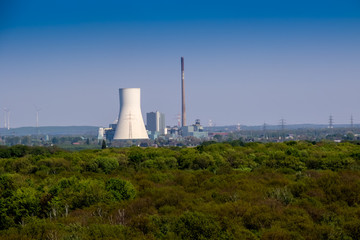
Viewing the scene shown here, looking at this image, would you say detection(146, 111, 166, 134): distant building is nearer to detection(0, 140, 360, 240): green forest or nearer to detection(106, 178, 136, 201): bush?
detection(0, 140, 360, 240): green forest

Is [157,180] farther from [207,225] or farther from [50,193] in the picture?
[207,225]

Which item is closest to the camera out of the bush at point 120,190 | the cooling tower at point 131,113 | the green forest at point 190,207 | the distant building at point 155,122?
the green forest at point 190,207

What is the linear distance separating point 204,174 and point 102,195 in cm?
847

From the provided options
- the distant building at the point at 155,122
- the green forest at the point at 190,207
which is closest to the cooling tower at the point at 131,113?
the green forest at the point at 190,207

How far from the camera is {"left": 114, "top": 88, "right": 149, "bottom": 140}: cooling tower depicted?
235ft

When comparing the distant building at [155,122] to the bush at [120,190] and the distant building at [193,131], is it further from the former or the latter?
the bush at [120,190]

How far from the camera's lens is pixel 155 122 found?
513ft

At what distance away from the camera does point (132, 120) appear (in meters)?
72.9

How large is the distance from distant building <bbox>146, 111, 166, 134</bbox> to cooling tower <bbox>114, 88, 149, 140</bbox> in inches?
3143

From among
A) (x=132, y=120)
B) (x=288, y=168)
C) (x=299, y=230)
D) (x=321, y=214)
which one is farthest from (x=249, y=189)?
(x=132, y=120)

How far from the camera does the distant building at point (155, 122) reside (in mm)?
156125

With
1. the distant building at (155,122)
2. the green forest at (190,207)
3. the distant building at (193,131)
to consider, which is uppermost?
Result: the distant building at (155,122)

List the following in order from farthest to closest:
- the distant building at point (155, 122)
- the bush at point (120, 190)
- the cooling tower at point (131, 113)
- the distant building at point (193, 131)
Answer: the distant building at point (155, 122) < the distant building at point (193, 131) < the cooling tower at point (131, 113) < the bush at point (120, 190)

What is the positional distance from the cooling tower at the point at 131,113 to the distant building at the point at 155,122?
262 ft
